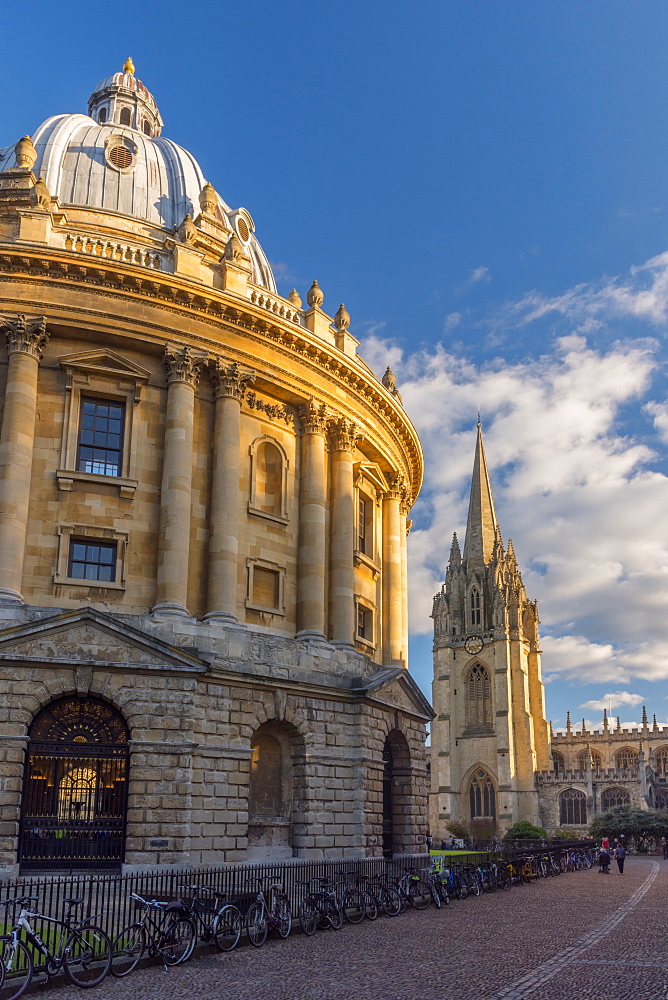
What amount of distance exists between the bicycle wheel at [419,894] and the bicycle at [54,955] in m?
12.2

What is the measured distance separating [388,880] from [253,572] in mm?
10426

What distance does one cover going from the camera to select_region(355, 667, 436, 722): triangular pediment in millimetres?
31056

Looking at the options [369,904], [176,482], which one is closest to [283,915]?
[369,904]

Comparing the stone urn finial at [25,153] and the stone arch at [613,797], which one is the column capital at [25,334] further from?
the stone arch at [613,797]

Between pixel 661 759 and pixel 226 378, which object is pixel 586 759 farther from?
pixel 226 378

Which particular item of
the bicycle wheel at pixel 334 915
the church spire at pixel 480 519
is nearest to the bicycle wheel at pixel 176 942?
the bicycle wheel at pixel 334 915

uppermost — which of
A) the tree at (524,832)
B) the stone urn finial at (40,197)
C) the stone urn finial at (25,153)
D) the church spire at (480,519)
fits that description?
the church spire at (480,519)

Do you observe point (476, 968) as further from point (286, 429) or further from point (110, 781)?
point (286, 429)

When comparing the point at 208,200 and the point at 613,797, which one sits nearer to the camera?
the point at 208,200

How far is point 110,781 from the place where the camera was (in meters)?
25.0

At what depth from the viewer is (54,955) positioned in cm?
1500

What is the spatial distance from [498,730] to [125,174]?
84.0 meters

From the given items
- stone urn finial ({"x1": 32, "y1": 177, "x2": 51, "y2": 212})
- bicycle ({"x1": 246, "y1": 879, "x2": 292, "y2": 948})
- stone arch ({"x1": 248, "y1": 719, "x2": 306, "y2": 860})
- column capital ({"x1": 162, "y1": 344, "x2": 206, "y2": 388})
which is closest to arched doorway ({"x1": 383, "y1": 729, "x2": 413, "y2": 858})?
stone arch ({"x1": 248, "y1": 719, "x2": 306, "y2": 860})

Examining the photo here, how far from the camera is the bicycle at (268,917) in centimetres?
1883
